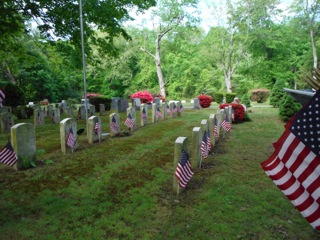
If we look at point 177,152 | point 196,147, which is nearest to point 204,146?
point 196,147

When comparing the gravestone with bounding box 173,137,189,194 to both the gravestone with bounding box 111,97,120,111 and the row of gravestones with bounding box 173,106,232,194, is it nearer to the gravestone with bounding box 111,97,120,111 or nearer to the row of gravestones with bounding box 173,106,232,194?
the row of gravestones with bounding box 173,106,232,194

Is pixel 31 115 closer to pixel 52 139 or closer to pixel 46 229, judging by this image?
pixel 52 139

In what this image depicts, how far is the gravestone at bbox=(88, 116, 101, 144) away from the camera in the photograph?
396 inches

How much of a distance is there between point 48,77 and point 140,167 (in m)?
28.4

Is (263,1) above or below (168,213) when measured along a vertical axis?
above

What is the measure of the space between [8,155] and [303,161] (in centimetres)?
628

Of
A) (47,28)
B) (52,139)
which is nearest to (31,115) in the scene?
(47,28)

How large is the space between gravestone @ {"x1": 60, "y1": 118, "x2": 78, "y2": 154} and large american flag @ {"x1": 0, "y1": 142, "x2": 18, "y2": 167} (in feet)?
6.76

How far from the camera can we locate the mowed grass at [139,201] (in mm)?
4379

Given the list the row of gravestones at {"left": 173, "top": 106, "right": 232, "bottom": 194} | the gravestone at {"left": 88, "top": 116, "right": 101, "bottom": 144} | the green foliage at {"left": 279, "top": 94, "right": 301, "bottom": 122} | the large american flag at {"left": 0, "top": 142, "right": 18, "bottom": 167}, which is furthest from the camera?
the green foliage at {"left": 279, "top": 94, "right": 301, "bottom": 122}

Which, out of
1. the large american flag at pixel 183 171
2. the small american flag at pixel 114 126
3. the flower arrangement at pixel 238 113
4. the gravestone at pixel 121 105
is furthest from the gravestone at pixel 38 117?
the large american flag at pixel 183 171

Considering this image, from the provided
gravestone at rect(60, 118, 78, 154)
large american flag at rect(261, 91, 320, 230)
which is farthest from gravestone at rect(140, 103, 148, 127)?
large american flag at rect(261, 91, 320, 230)

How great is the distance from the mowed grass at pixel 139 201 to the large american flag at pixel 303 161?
158 centimetres

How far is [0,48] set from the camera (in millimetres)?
14312
